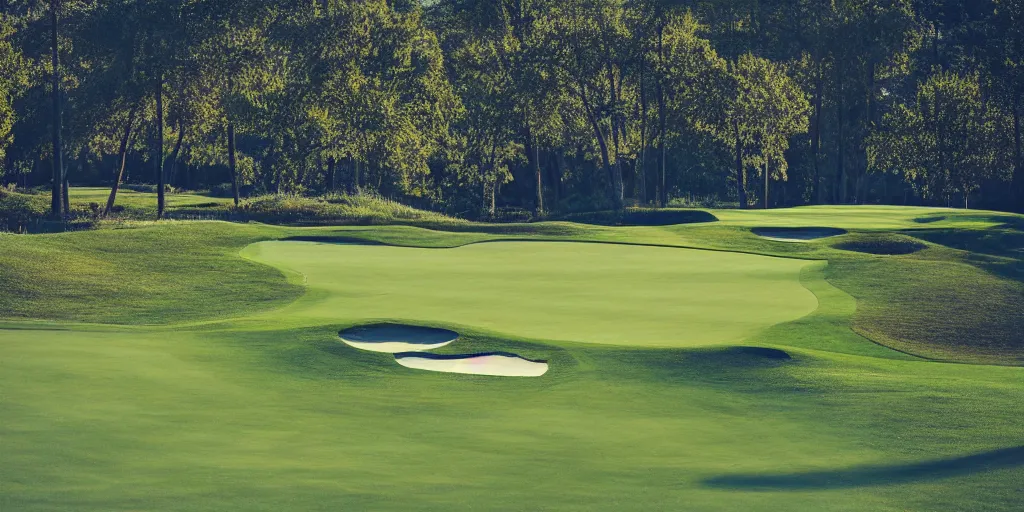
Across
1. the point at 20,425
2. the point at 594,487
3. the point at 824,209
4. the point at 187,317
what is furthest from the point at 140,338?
the point at 824,209

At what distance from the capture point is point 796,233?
42969mm

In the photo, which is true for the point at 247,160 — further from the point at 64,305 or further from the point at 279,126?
the point at 64,305

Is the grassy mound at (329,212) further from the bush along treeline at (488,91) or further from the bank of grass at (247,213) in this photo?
the bush along treeline at (488,91)

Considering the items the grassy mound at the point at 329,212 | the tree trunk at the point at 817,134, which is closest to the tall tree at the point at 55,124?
the grassy mound at the point at 329,212

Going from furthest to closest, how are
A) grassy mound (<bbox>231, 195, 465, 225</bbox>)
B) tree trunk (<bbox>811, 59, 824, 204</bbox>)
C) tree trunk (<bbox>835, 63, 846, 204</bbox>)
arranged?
tree trunk (<bbox>811, 59, 824, 204</bbox>) < tree trunk (<bbox>835, 63, 846, 204</bbox>) < grassy mound (<bbox>231, 195, 465, 225</bbox>)

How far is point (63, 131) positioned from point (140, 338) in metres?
50.4

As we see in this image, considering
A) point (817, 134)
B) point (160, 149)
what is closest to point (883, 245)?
point (160, 149)

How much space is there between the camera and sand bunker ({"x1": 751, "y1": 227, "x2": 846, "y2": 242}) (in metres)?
41.7

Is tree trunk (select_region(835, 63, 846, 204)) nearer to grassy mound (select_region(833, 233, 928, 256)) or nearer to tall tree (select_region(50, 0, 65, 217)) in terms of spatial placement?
grassy mound (select_region(833, 233, 928, 256))

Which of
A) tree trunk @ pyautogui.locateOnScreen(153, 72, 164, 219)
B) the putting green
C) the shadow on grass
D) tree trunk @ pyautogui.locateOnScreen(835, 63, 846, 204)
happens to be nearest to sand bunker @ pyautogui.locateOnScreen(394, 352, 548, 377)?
the putting green

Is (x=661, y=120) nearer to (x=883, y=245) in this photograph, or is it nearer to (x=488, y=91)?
(x=488, y=91)

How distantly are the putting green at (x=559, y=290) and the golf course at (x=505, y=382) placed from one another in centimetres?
13

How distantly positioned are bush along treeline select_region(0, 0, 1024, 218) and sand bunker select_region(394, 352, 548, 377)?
42813mm

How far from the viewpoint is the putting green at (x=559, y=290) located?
22453mm
